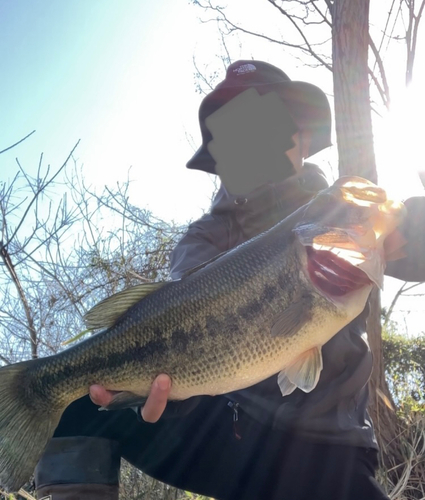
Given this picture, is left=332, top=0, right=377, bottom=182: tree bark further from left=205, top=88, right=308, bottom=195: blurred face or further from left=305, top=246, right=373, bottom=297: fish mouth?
left=305, top=246, right=373, bottom=297: fish mouth

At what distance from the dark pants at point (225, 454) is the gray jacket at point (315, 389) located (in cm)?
8

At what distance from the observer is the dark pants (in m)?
2.26

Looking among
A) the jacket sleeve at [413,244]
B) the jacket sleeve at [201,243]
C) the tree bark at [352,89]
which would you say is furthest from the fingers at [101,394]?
the tree bark at [352,89]

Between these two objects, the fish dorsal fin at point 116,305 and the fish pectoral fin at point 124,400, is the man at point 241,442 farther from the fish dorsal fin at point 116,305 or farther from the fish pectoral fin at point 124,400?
the fish dorsal fin at point 116,305

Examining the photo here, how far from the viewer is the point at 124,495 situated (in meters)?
3.92

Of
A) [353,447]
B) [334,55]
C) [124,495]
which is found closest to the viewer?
[353,447]

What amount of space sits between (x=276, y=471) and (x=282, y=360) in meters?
0.75

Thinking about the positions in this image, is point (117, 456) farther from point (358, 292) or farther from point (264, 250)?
point (358, 292)

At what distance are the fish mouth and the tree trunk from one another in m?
2.17

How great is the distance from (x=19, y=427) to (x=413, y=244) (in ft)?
6.27

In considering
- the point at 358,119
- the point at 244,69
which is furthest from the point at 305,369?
the point at 358,119

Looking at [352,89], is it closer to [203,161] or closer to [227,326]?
[203,161]

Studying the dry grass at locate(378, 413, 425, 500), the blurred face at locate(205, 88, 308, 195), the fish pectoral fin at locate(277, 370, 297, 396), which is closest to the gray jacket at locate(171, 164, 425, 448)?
the blurred face at locate(205, 88, 308, 195)

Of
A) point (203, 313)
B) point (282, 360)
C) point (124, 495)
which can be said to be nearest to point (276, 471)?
point (282, 360)
